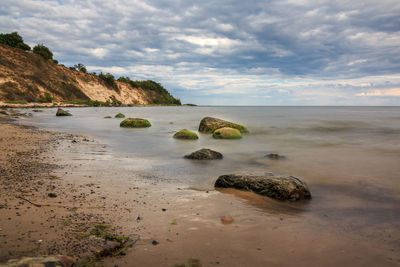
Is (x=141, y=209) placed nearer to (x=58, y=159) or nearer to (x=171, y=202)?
(x=171, y=202)

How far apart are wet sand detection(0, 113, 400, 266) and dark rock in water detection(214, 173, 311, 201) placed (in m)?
0.18

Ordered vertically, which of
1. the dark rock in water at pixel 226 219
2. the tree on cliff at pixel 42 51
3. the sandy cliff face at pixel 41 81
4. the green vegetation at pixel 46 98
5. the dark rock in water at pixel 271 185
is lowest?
the dark rock in water at pixel 226 219

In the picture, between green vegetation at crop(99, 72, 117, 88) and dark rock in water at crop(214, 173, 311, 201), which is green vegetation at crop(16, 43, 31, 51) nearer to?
green vegetation at crop(99, 72, 117, 88)

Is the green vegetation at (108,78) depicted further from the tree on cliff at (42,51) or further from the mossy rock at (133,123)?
the mossy rock at (133,123)

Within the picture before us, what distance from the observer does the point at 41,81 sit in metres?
57.6

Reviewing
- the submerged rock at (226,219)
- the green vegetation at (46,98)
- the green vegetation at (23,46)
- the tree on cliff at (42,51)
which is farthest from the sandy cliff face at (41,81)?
the submerged rock at (226,219)

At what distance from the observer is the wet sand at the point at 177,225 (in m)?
2.70

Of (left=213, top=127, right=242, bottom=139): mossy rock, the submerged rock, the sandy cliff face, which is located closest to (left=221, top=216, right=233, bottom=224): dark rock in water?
the submerged rock

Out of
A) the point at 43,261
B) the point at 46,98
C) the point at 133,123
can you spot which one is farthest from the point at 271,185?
the point at 46,98

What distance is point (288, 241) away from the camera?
10.2 ft

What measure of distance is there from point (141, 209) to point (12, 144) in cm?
714

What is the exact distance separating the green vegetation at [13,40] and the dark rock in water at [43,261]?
7893 centimetres

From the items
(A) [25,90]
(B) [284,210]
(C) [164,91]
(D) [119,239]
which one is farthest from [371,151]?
(C) [164,91]

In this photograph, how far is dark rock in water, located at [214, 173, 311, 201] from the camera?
15.4ft
